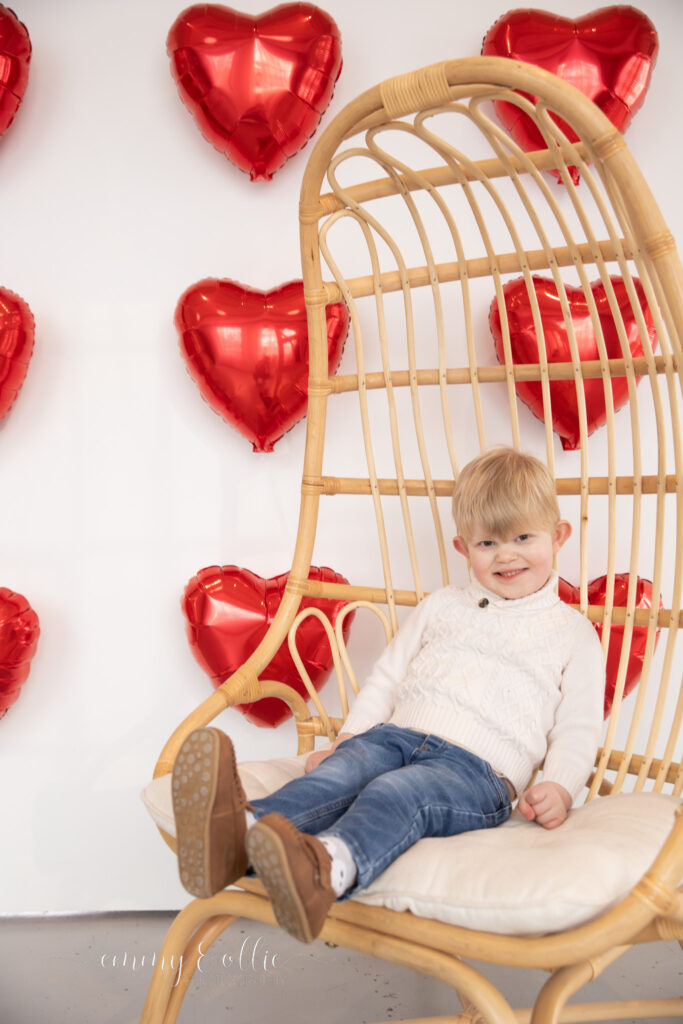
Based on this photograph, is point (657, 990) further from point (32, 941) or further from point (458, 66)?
point (458, 66)

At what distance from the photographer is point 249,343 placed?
4.83ft

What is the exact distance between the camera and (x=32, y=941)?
58.8 inches

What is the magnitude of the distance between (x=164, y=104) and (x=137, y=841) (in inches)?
53.2

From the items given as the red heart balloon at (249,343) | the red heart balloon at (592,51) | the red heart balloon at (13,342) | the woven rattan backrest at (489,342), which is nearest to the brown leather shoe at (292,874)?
the woven rattan backrest at (489,342)

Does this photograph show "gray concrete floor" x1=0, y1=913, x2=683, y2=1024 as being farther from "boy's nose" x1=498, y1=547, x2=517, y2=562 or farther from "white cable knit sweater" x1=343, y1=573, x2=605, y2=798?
"boy's nose" x1=498, y1=547, x2=517, y2=562

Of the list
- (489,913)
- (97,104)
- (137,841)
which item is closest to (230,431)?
(97,104)

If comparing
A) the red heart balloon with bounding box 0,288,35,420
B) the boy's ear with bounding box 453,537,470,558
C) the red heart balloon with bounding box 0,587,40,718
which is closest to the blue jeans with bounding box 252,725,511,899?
the boy's ear with bounding box 453,537,470,558

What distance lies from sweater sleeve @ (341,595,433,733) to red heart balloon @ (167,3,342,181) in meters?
0.89

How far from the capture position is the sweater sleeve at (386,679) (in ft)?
3.74

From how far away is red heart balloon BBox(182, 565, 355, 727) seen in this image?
1495mm

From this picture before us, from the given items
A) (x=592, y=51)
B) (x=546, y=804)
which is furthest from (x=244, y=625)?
(x=592, y=51)

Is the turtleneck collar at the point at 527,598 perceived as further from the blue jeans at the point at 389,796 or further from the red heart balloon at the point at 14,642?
the red heart balloon at the point at 14,642

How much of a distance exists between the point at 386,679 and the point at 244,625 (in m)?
0.39

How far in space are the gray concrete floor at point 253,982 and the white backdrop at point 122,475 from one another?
0.69ft
